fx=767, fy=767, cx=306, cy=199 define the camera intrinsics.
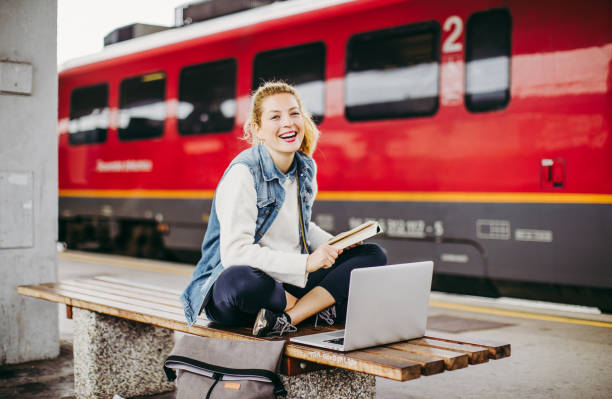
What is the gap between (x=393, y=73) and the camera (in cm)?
745

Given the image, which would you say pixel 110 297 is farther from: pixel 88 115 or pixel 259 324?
pixel 88 115

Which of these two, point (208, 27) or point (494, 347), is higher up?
point (208, 27)

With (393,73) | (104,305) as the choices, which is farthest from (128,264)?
(104,305)

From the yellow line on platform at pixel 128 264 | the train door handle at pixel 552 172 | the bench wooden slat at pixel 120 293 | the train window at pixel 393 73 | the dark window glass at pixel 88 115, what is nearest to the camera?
the bench wooden slat at pixel 120 293

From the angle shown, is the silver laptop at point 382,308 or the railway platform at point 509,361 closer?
the silver laptop at point 382,308

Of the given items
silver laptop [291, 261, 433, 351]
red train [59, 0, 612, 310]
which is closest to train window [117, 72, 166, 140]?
red train [59, 0, 612, 310]

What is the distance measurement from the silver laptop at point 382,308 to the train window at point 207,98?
6407mm

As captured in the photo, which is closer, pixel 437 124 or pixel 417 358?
pixel 417 358

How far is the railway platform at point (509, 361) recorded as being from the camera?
14.0ft

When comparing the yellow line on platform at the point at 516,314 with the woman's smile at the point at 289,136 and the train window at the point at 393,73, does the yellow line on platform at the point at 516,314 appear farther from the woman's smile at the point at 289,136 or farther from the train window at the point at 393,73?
the woman's smile at the point at 289,136

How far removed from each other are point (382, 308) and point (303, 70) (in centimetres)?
580

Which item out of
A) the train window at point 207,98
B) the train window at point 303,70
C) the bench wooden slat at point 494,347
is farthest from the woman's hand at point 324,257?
the train window at point 207,98

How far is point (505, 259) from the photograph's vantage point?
6.67 metres

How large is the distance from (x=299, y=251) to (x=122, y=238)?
816cm
